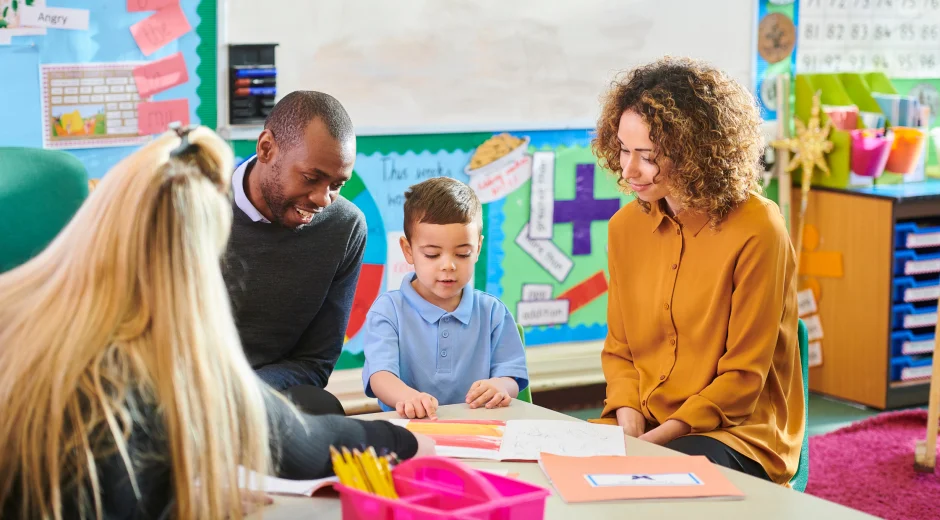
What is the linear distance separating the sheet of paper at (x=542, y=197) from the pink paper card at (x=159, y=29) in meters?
1.25

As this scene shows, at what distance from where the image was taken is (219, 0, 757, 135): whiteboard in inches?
123

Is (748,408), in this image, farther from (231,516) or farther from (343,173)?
(231,516)

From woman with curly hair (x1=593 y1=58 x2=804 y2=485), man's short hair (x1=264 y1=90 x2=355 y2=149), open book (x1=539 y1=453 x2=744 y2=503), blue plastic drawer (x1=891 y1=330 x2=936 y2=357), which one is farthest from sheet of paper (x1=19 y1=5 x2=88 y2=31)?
blue plastic drawer (x1=891 y1=330 x2=936 y2=357)

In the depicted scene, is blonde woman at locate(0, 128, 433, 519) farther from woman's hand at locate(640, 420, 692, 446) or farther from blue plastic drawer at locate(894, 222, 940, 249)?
blue plastic drawer at locate(894, 222, 940, 249)

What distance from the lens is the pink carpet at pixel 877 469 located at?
298 centimetres

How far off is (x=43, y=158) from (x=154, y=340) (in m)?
1.15

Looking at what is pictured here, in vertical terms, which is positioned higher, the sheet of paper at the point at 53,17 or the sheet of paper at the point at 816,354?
the sheet of paper at the point at 53,17

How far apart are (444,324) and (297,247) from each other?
1.14ft

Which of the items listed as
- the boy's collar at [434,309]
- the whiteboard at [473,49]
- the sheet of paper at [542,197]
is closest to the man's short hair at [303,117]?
the boy's collar at [434,309]

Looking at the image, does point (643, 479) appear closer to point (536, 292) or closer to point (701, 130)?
point (701, 130)

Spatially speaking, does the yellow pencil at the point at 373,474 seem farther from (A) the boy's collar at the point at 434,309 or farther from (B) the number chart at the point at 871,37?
(B) the number chart at the point at 871,37

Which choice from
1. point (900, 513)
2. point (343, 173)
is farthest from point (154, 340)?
point (900, 513)

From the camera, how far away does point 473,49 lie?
339cm

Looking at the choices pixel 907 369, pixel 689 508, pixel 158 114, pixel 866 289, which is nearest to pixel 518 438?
pixel 689 508
